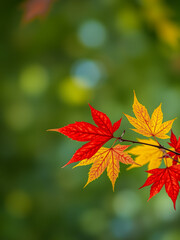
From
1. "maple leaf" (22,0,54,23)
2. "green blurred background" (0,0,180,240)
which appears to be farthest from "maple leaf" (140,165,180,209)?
"green blurred background" (0,0,180,240)

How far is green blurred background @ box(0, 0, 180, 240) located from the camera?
5.88 feet

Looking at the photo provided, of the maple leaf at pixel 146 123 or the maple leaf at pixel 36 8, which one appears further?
the maple leaf at pixel 36 8

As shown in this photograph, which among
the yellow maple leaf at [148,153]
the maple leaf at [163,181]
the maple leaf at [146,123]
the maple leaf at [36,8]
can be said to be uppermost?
the maple leaf at [36,8]

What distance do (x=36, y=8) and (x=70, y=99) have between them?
1.99ft

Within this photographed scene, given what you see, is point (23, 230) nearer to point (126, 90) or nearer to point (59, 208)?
point (59, 208)

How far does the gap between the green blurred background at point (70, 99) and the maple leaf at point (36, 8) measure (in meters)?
0.37

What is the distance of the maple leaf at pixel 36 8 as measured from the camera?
4.45 feet

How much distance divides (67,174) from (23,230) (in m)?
0.49

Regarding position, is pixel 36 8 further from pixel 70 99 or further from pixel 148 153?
pixel 148 153

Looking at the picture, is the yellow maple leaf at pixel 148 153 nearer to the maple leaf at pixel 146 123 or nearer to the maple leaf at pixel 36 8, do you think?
the maple leaf at pixel 146 123

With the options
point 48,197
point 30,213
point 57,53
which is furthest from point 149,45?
point 30,213

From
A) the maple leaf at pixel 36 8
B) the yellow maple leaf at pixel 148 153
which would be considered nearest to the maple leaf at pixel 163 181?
the yellow maple leaf at pixel 148 153

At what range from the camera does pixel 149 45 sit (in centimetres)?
189

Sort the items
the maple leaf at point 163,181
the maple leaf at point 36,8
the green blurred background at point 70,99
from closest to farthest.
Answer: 1. the maple leaf at point 163,181
2. the maple leaf at point 36,8
3. the green blurred background at point 70,99
